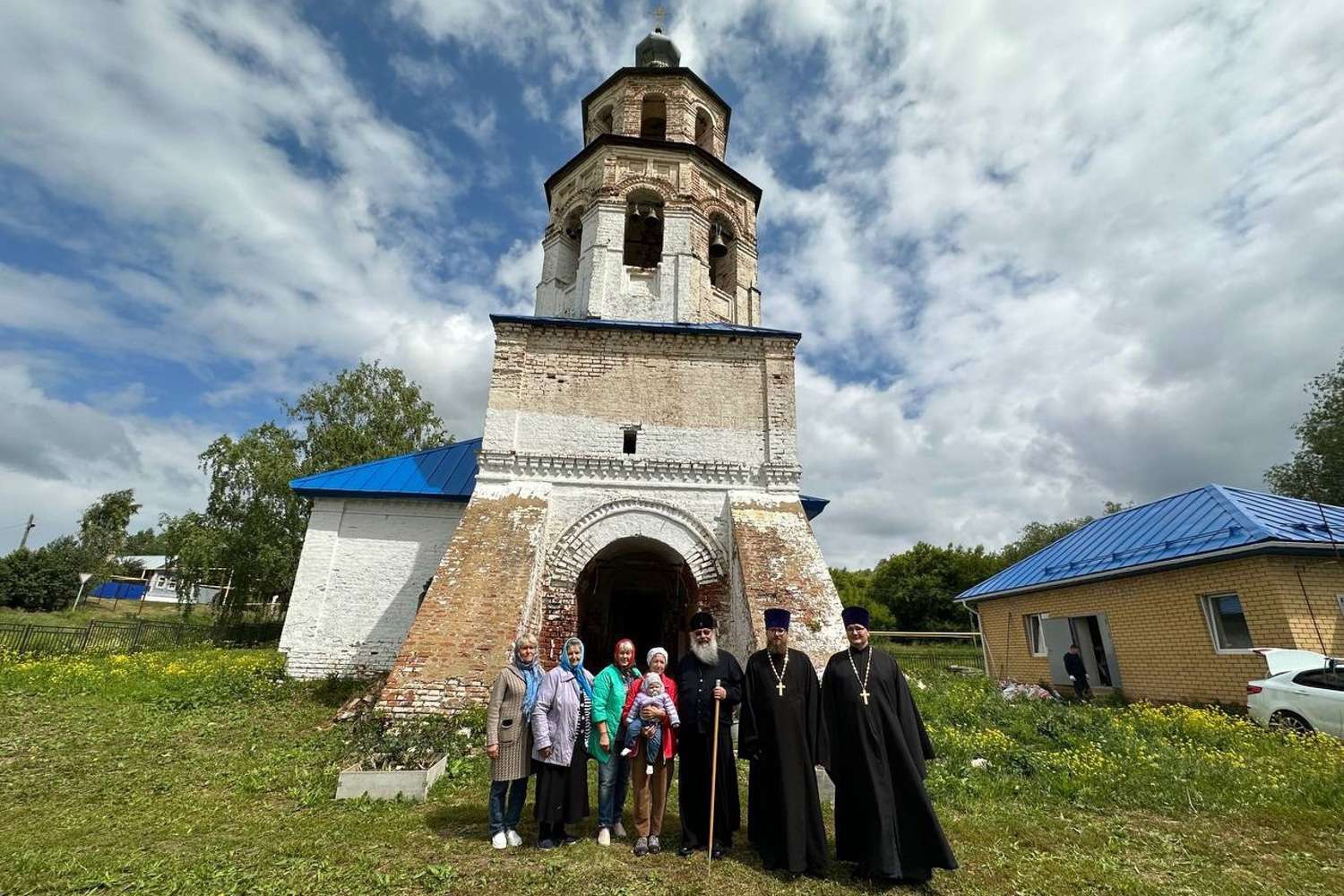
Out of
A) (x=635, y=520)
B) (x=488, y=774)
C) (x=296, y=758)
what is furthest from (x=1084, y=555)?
(x=296, y=758)

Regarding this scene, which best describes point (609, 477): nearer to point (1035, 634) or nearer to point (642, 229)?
point (642, 229)

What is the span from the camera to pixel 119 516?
48.4 metres

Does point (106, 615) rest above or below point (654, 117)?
below

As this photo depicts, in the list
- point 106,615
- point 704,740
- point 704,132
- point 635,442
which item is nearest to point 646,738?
point 704,740

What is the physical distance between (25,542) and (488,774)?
49230 mm

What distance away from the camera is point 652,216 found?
12.5 m

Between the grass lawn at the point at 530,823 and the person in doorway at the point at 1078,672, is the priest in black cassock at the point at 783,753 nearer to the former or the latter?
the grass lawn at the point at 530,823

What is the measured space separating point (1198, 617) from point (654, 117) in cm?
1475

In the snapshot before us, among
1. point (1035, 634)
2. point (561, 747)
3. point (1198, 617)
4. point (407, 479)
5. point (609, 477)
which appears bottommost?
point (561, 747)

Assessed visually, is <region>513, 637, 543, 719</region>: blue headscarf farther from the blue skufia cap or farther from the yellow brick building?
the yellow brick building

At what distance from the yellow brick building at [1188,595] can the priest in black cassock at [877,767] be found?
8.94 metres

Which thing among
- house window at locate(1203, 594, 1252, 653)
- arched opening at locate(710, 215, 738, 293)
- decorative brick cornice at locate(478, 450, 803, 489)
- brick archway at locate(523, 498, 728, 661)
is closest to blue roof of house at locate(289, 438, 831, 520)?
decorative brick cornice at locate(478, 450, 803, 489)

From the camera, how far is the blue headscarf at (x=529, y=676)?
15.6 ft

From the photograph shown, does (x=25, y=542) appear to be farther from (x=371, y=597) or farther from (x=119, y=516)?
(x=371, y=597)
